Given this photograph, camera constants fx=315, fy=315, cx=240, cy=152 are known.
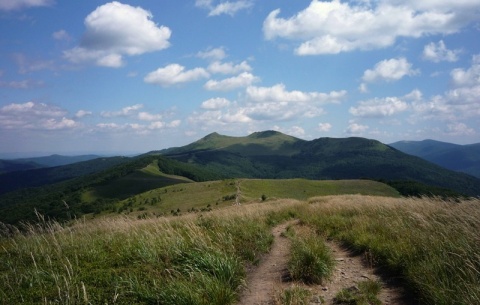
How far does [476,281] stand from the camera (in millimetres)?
5301

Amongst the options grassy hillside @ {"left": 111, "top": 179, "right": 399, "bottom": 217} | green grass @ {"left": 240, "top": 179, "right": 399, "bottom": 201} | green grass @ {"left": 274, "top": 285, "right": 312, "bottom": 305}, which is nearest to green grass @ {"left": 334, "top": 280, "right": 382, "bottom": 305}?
green grass @ {"left": 274, "top": 285, "right": 312, "bottom": 305}

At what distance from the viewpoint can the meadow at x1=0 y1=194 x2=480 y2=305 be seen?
5641 mm

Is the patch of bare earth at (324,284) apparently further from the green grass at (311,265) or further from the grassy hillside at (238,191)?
the grassy hillside at (238,191)

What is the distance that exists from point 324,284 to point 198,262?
9.45 feet

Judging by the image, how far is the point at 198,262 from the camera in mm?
7086

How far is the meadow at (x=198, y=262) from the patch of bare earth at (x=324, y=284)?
0.28 metres

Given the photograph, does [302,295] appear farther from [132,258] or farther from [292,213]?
[292,213]

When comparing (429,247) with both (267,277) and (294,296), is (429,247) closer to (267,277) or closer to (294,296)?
(294,296)

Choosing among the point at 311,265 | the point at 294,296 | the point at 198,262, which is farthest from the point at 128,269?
the point at 311,265

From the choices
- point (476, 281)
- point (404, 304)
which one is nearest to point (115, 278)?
point (404, 304)

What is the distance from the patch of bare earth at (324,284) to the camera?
247 inches

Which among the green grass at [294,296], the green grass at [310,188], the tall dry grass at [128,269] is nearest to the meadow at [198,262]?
the tall dry grass at [128,269]

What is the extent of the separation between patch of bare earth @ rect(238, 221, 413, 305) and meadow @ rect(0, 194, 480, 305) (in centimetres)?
28

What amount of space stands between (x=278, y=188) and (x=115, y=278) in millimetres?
105364
